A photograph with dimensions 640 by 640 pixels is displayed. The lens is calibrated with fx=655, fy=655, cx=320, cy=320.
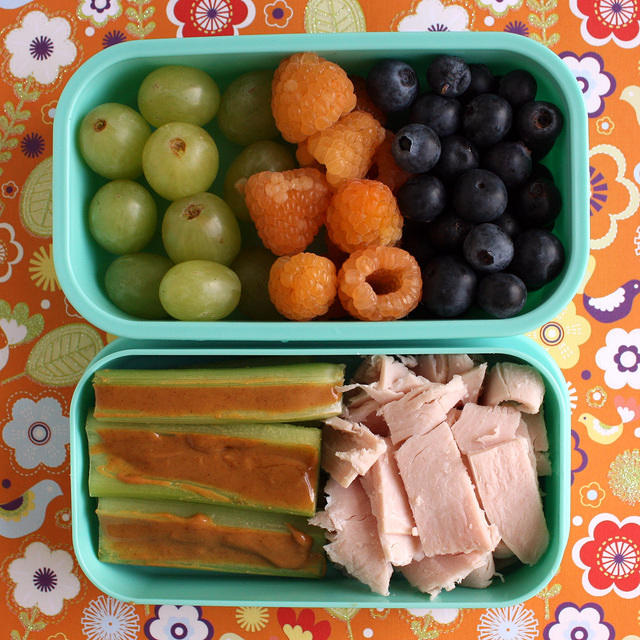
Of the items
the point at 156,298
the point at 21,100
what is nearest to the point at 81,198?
the point at 156,298

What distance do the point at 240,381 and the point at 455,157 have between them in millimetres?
486

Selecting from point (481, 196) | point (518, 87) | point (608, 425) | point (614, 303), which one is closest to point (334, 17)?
point (518, 87)

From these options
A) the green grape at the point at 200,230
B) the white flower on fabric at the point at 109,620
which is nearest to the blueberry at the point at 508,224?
the green grape at the point at 200,230

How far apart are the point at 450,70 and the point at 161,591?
99cm

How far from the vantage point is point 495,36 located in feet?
3.40

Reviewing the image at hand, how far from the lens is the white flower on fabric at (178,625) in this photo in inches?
48.8

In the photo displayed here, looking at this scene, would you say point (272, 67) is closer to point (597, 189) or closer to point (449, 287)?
point (449, 287)

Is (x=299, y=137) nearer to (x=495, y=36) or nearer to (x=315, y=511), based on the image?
(x=495, y=36)

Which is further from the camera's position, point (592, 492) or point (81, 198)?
point (592, 492)

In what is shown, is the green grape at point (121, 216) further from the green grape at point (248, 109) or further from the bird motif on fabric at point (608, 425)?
the bird motif on fabric at point (608, 425)

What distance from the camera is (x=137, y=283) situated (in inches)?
41.8

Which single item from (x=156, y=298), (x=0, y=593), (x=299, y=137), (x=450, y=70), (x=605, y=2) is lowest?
(x=0, y=593)

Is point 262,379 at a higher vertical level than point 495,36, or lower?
lower

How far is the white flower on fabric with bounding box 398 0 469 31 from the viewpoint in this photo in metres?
1.23
